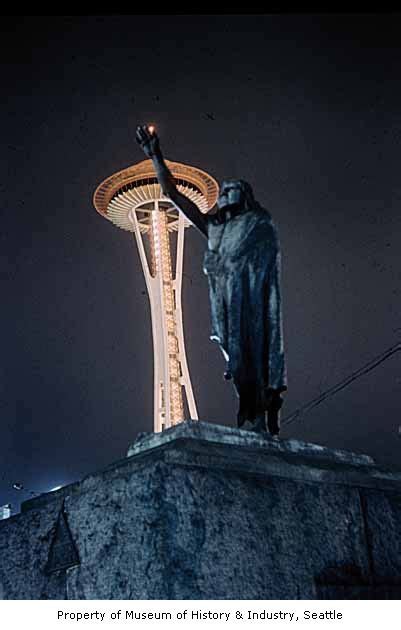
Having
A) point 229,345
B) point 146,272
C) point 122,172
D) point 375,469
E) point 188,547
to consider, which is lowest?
point 188,547

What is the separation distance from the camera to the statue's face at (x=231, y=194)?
5.08 metres

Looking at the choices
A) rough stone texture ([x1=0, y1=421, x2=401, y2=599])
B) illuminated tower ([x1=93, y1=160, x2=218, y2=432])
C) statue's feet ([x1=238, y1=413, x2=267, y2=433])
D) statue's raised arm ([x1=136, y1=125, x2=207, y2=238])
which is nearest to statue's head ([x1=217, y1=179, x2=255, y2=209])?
statue's raised arm ([x1=136, y1=125, x2=207, y2=238])

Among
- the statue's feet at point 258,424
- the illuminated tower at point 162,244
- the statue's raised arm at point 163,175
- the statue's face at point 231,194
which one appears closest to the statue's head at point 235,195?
the statue's face at point 231,194

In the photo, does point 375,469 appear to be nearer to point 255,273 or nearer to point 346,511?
point 346,511

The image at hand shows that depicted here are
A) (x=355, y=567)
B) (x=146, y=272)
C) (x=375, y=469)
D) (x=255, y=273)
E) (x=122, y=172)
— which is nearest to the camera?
(x=355, y=567)

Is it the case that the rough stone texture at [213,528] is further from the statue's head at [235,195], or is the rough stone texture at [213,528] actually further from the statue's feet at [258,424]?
the statue's head at [235,195]

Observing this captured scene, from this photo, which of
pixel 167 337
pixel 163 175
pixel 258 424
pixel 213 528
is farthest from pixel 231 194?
pixel 167 337

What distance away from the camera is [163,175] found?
16.7 ft

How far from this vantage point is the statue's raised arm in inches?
196

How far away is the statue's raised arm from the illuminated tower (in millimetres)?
26275

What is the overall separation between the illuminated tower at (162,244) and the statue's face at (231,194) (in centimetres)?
2632

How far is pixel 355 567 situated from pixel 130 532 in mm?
1134

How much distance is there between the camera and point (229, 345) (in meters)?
4.89
